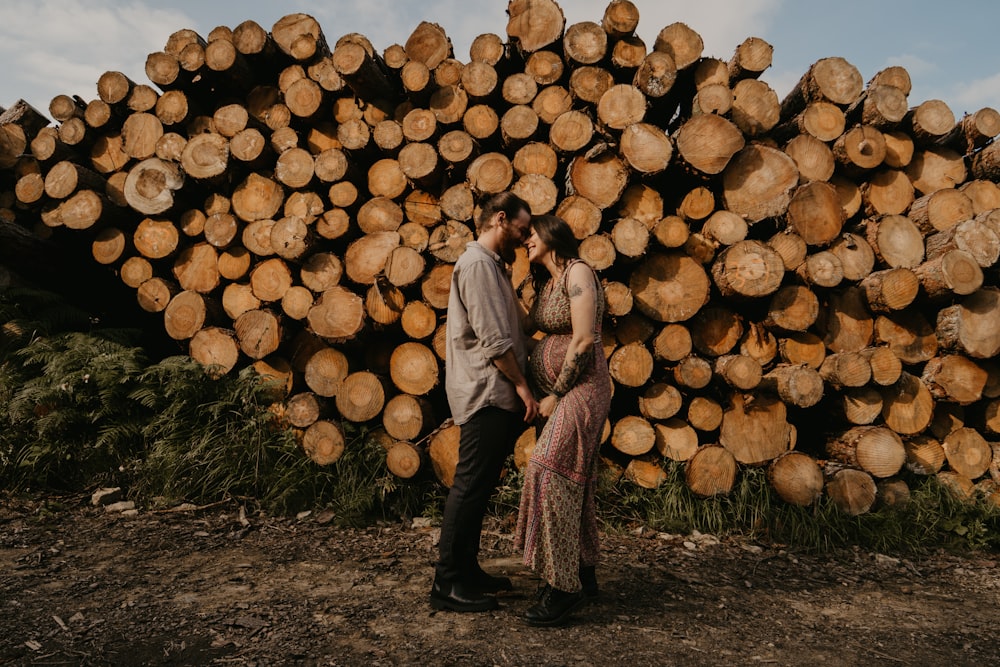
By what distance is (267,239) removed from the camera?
420 cm

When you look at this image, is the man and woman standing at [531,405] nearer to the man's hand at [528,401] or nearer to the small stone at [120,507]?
the man's hand at [528,401]

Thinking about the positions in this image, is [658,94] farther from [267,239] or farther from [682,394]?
[267,239]

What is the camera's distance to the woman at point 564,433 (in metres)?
2.49

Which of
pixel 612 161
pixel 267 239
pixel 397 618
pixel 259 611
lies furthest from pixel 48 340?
pixel 612 161

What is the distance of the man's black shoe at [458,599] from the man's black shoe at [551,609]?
194mm

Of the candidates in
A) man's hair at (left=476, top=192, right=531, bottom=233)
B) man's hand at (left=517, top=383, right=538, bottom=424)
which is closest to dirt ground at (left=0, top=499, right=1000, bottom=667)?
man's hand at (left=517, top=383, right=538, bottom=424)

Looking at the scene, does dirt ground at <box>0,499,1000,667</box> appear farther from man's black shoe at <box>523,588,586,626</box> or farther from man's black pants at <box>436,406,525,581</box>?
man's black pants at <box>436,406,525,581</box>

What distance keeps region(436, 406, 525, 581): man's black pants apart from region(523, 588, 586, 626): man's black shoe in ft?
1.14

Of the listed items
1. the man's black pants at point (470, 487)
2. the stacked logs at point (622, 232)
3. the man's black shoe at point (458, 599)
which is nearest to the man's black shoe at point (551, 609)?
the man's black shoe at point (458, 599)

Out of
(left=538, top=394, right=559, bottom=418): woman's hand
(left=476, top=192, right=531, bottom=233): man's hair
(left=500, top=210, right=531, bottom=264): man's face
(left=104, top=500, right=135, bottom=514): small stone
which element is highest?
(left=476, top=192, right=531, bottom=233): man's hair

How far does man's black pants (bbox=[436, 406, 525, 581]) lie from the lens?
8.57ft

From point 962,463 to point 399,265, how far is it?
12.7ft

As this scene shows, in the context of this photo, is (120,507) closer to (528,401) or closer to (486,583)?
(486,583)

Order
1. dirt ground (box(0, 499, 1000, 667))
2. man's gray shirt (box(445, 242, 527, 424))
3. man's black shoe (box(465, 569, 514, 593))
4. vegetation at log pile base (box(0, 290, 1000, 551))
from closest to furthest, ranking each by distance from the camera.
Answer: dirt ground (box(0, 499, 1000, 667)) < man's gray shirt (box(445, 242, 527, 424)) < man's black shoe (box(465, 569, 514, 593)) < vegetation at log pile base (box(0, 290, 1000, 551))
